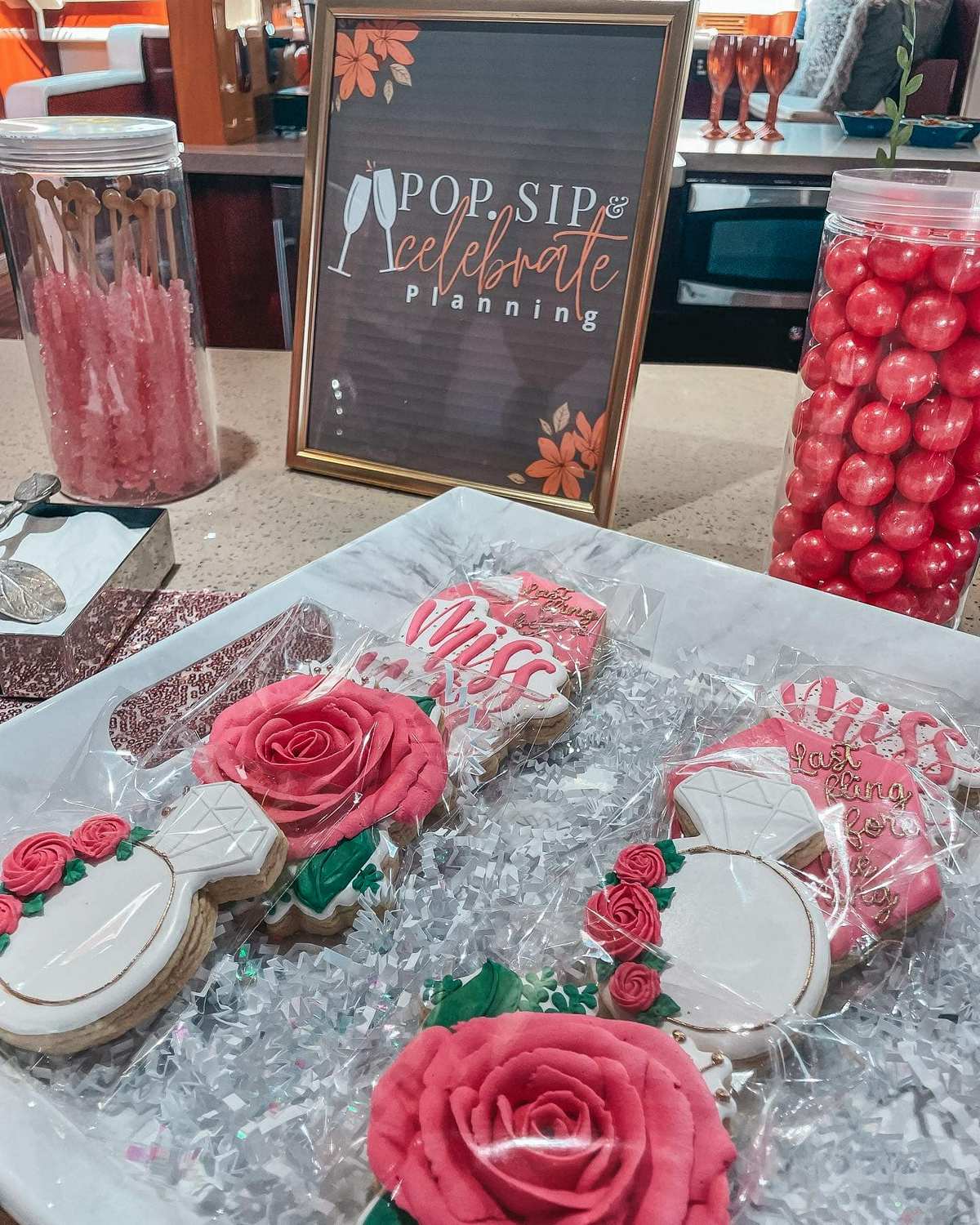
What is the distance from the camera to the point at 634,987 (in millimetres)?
379

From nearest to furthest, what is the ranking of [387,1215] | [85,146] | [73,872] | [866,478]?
[387,1215]
[73,872]
[866,478]
[85,146]

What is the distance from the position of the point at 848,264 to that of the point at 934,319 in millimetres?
69

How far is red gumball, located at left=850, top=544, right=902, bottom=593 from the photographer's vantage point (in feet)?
2.13

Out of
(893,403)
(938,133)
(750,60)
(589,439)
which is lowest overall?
(589,439)

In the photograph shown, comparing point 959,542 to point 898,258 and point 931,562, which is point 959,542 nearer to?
point 931,562

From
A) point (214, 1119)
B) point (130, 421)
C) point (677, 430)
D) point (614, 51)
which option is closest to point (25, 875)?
point (214, 1119)

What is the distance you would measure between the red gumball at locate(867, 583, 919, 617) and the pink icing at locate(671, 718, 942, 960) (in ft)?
0.64

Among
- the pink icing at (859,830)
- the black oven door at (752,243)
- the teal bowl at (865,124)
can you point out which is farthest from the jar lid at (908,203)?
the teal bowl at (865,124)

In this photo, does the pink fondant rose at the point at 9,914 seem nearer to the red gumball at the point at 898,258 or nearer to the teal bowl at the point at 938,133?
the red gumball at the point at 898,258

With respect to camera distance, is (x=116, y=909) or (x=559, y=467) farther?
(x=559, y=467)

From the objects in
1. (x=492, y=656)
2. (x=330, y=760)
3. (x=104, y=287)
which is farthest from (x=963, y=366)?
(x=104, y=287)

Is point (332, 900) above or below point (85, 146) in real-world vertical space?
below

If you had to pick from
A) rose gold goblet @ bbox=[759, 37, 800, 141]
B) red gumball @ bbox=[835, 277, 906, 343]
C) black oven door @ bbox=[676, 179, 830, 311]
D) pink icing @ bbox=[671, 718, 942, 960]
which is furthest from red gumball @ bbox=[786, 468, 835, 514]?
rose gold goblet @ bbox=[759, 37, 800, 141]

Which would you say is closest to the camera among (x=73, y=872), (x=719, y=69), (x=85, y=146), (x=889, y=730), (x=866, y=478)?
(x=73, y=872)
